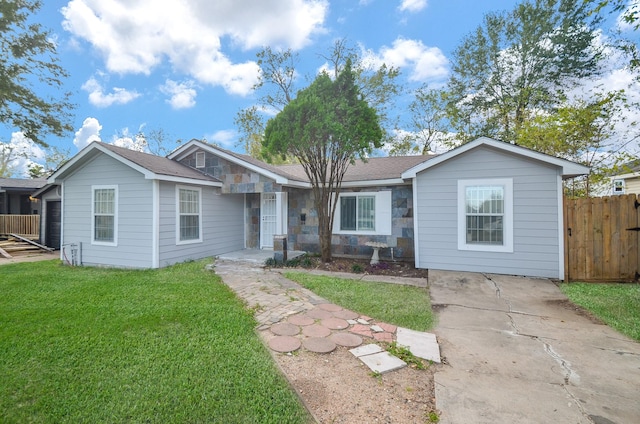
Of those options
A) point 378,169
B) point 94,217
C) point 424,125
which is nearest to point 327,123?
point 378,169

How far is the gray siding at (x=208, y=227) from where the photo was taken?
8398 millimetres

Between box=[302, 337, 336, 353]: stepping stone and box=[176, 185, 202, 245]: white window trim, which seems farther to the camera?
box=[176, 185, 202, 245]: white window trim

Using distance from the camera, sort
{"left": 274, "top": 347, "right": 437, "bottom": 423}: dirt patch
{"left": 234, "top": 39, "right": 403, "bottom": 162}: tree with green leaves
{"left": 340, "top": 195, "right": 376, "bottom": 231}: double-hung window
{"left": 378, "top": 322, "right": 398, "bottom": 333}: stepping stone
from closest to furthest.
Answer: {"left": 274, "top": 347, "right": 437, "bottom": 423}: dirt patch → {"left": 378, "top": 322, "right": 398, "bottom": 333}: stepping stone → {"left": 340, "top": 195, "right": 376, "bottom": 231}: double-hung window → {"left": 234, "top": 39, "right": 403, "bottom": 162}: tree with green leaves

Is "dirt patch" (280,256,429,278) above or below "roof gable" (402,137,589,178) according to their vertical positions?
below

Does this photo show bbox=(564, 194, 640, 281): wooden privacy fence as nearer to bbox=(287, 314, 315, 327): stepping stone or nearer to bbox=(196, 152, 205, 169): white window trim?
bbox=(287, 314, 315, 327): stepping stone

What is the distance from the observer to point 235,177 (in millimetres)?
10039

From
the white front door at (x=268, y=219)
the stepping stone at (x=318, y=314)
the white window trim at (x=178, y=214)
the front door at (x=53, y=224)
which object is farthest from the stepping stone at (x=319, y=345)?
the front door at (x=53, y=224)

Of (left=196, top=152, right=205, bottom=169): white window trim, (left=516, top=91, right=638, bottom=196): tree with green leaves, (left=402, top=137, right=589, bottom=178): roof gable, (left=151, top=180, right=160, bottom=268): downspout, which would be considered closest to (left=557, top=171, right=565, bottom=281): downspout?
(left=402, top=137, right=589, bottom=178): roof gable

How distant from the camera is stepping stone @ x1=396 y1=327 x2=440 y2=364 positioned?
11.5ft

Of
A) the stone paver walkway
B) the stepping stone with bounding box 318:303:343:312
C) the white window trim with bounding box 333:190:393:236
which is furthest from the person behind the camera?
the white window trim with bounding box 333:190:393:236

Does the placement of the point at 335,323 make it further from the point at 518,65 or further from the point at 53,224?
the point at 518,65

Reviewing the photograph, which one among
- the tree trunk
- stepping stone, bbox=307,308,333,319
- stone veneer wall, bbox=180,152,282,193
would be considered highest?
stone veneer wall, bbox=180,152,282,193

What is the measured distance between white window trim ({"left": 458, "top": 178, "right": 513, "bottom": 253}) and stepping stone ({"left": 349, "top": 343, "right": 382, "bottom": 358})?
500cm

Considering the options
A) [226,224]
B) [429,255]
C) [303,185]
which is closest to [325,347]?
[429,255]
